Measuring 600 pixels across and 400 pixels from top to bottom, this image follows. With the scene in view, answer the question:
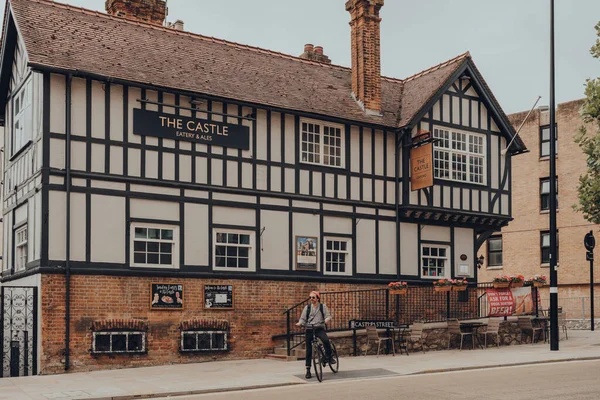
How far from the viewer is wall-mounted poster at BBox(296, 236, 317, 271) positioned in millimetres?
23391

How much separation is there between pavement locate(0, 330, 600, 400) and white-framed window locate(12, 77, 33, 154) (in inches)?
259

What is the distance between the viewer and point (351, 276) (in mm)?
24328

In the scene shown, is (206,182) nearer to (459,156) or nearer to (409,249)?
(409,249)

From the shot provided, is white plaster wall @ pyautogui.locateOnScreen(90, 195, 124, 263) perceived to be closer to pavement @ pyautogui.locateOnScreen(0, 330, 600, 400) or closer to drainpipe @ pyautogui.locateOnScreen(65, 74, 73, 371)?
drainpipe @ pyautogui.locateOnScreen(65, 74, 73, 371)

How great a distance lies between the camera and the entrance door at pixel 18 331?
63.8 feet

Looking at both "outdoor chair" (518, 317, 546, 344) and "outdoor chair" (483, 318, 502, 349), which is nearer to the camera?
"outdoor chair" (483, 318, 502, 349)

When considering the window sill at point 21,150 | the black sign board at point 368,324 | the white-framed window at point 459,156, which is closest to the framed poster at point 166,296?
the black sign board at point 368,324

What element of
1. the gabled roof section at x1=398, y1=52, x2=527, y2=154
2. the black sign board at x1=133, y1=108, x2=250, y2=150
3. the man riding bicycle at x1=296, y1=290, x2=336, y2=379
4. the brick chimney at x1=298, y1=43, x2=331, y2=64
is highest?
the brick chimney at x1=298, y1=43, x2=331, y2=64

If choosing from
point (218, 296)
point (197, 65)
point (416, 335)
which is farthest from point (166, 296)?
point (416, 335)

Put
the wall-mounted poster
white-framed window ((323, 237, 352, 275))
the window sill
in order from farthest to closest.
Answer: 1. white-framed window ((323, 237, 352, 275))
2. the wall-mounted poster
3. the window sill

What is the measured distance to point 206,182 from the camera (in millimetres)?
21922

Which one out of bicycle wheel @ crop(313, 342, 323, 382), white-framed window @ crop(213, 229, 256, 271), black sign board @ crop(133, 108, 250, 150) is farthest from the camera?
white-framed window @ crop(213, 229, 256, 271)

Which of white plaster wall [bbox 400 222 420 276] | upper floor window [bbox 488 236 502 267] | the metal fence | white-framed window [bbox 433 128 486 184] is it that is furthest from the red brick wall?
upper floor window [bbox 488 236 502 267]

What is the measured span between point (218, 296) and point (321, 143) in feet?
18.3
